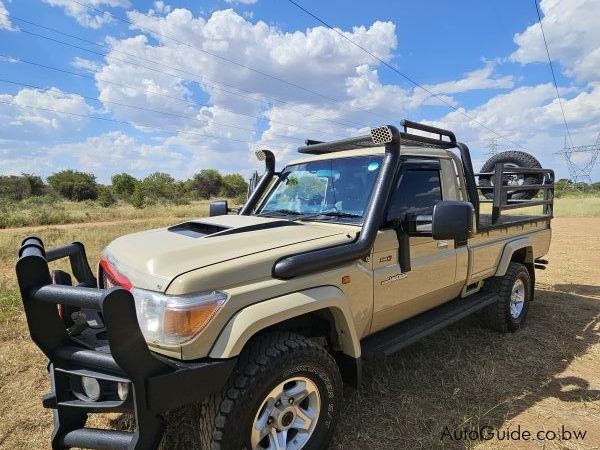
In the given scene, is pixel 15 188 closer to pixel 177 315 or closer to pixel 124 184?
pixel 124 184

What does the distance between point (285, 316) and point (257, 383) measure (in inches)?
14.8

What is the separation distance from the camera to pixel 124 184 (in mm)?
49406

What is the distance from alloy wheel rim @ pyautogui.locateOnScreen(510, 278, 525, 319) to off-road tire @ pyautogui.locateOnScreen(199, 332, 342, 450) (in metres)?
3.24

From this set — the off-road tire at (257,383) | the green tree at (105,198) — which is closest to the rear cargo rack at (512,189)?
the off-road tire at (257,383)

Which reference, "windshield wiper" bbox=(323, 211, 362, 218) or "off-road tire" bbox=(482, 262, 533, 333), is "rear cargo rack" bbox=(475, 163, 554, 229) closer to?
"off-road tire" bbox=(482, 262, 533, 333)

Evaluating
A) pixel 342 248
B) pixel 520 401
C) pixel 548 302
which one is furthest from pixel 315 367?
pixel 548 302

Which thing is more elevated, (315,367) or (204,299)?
(204,299)

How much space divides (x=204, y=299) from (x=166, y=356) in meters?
0.36

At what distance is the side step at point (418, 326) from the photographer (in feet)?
9.73

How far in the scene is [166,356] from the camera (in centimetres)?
204

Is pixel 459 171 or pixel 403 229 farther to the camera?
pixel 459 171

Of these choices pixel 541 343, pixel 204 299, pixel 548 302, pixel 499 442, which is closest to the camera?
pixel 204 299

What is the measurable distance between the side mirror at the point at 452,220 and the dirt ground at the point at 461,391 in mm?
1398

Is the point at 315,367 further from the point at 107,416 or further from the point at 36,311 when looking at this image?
the point at 107,416
